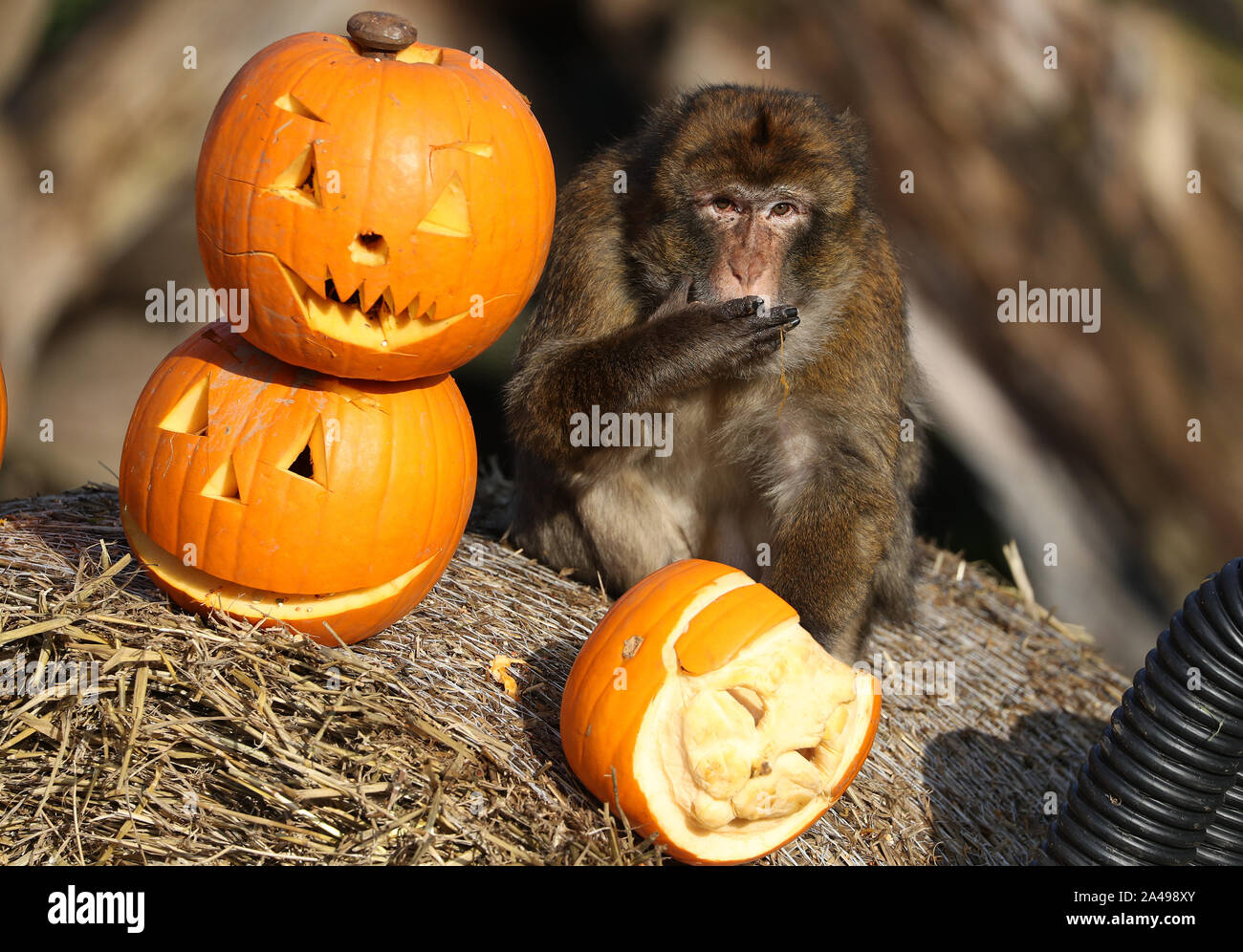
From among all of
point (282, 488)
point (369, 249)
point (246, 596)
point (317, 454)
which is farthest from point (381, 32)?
point (246, 596)

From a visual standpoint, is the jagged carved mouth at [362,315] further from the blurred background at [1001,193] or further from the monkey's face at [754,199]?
the blurred background at [1001,193]

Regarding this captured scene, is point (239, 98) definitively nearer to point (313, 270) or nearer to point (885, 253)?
point (313, 270)

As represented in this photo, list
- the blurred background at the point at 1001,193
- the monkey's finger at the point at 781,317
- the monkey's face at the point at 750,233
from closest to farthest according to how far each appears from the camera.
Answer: the monkey's finger at the point at 781,317 → the monkey's face at the point at 750,233 → the blurred background at the point at 1001,193

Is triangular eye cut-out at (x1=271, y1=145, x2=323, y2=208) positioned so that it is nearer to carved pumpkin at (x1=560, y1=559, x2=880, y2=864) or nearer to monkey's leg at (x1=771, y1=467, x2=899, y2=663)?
carved pumpkin at (x1=560, y1=559, x2=880, y2=864)

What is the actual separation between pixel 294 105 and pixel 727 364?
4.75ft

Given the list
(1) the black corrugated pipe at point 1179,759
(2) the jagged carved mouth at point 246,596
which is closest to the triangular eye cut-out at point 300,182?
(2) the jagged carved mouth at point 246,596

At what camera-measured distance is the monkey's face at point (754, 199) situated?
12.0 ft

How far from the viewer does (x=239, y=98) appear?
3016 millimetres

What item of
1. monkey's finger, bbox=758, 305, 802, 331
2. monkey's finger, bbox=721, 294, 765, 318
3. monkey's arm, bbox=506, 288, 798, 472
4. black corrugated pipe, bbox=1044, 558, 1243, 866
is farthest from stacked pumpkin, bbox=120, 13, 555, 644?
black corrugated pipe, bbox=1044, 558, 1243, 866

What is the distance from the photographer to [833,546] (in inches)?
153

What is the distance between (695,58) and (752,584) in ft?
14.1

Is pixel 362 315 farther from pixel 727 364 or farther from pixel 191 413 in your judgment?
pixel 727 364

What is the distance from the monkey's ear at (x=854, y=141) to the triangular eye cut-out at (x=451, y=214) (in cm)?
156

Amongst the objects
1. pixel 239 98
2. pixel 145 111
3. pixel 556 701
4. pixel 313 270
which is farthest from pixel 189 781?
pixel 145 111
